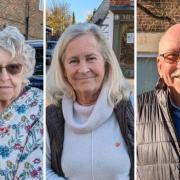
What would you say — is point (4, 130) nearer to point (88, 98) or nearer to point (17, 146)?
point (17, 146)

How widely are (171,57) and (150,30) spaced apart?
0.31 m

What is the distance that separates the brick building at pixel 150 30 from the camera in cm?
334

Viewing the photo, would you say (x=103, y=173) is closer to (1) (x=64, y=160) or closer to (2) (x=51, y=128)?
(1) (x=64, y=160)

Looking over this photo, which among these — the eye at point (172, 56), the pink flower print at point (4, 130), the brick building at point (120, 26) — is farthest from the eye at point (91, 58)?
the pink flower print at point (4, 130)

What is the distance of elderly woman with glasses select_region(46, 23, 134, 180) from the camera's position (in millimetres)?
3096

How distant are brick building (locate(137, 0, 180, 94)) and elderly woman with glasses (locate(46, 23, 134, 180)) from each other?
Result: 0.27 m

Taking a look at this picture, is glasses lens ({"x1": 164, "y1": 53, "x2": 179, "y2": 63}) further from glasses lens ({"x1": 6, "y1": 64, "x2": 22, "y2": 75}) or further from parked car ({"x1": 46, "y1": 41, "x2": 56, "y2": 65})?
glasses lens ({"x1": 6, "y1": 64, "x2": 22, "y2": 75})

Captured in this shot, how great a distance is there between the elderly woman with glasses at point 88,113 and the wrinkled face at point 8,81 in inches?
10.8

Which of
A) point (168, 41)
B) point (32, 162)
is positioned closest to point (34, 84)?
point (32, 162)

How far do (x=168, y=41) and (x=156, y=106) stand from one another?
0.58 m

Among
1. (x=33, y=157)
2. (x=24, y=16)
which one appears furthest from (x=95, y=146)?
(x=24, y=16)

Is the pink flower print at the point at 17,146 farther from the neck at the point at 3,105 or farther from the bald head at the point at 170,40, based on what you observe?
Answer: the bald head at the point at 170,40

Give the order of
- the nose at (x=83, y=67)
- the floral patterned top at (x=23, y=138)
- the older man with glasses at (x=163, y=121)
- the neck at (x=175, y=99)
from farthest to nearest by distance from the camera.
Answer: the neck at (x=175, y=99)
the older man with glasses at (x=163, y=121)
the floral patterned top at (x=23, y=138)
the nose at (x=83, y=67)

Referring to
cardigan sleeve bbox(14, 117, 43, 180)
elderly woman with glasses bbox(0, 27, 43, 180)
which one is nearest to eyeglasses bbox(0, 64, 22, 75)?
elderly woman with glasses bbox(0, 27, 43, 180)
